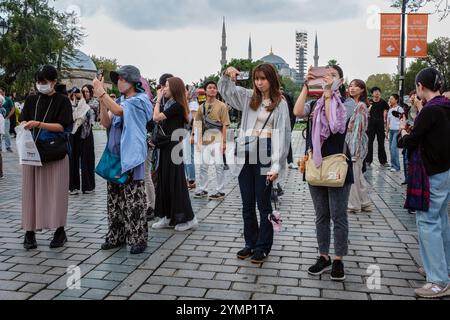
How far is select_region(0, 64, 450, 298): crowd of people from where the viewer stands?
4121 mm

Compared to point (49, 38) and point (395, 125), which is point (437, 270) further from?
point (49, 38)

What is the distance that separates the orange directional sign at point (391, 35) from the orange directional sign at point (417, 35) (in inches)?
17.1

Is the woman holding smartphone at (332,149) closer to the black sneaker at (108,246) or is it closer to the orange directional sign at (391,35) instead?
the black sneaker at (108,246)

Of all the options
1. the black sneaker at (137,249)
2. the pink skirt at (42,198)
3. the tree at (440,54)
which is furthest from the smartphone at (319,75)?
the tree at (440,54)

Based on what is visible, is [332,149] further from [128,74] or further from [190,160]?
[190,160]

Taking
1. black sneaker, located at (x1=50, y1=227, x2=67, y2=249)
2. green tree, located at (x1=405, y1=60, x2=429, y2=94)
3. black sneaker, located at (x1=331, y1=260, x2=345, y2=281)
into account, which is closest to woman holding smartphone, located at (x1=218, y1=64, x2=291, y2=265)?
black sneaker, located at (x1=331, y1=260, x2=345, y2=281)

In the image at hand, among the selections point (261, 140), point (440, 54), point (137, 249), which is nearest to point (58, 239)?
point (137, 249)

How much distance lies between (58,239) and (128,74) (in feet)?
6.50

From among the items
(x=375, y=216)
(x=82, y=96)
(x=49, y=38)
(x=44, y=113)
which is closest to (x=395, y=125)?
(x=375, y=216)

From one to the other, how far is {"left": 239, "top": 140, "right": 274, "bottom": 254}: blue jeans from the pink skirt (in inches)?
80.3

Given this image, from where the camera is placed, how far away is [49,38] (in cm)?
4559

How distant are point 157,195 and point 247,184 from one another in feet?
5.95

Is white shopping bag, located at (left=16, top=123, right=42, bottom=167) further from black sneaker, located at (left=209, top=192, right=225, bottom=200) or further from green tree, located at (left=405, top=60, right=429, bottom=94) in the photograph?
green tree, located at (left=405, top=60, right=429, bottom=94)

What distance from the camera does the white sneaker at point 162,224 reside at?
6422 millimetres
